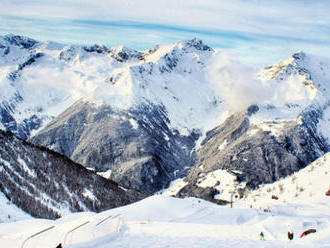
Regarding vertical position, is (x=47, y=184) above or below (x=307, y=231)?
below

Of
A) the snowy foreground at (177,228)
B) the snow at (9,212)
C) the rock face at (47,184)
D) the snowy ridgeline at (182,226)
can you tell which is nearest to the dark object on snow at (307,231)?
the snowy ridgeline at (182,226)

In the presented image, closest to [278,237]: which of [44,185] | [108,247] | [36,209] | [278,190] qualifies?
[108,247]

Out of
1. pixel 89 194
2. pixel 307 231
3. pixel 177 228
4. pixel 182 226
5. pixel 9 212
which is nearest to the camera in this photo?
pixel 307 231

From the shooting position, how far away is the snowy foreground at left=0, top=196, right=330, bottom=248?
34.2 m

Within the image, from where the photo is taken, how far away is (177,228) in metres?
41.5

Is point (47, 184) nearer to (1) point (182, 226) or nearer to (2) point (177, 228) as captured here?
(1) point (182, 226)

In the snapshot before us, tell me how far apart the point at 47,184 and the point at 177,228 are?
9524 cm

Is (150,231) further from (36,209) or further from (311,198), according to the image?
(36,209)

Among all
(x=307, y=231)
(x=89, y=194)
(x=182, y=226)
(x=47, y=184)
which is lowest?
(x=89, y=194)

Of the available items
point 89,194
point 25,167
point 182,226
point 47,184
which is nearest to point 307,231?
point 182,226

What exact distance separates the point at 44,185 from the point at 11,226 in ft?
278

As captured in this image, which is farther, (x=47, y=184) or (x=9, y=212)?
(x=47, y=184)

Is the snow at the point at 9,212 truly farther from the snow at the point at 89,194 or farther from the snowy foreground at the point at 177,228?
the snow at the point at 89,194

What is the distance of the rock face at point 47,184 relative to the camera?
Answer: 109 m
